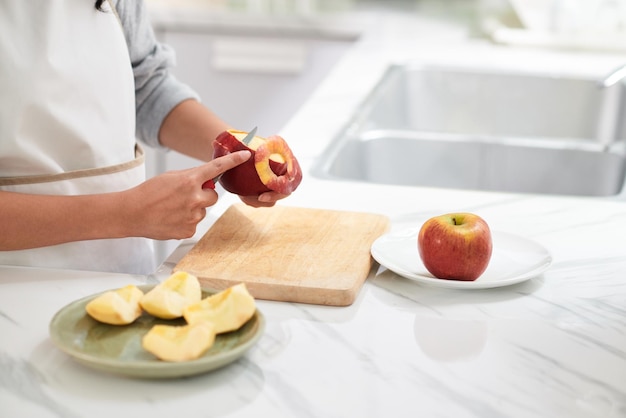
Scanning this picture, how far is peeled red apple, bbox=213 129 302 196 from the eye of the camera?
1.25m

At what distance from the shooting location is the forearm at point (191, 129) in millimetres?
1641

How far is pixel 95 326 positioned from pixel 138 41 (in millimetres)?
741

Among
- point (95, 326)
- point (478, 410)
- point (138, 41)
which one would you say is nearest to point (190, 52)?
point (138, 41)

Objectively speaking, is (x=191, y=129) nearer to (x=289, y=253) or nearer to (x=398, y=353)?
(x=289, y=253)

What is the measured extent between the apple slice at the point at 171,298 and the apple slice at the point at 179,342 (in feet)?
0.22

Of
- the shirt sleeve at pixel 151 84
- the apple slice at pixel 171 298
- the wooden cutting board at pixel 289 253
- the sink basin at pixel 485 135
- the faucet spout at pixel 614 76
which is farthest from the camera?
the sink basin at pixel 485 135

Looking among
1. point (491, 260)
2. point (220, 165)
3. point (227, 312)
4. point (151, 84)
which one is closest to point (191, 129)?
point (151, 84)

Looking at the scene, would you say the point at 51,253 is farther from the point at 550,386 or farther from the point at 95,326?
the point at 550,386

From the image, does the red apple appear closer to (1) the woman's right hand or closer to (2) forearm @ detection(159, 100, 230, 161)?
(1) the woman's right hand

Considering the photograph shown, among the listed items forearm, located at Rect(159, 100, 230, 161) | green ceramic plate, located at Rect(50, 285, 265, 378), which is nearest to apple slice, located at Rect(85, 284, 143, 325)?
green ceramic plate, located at Rect(50, 285, 265, 378)

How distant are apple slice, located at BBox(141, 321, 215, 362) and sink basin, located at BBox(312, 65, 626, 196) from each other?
29.6 inches

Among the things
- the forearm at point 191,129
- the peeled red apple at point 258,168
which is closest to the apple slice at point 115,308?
the peeled red apple at point 258,168

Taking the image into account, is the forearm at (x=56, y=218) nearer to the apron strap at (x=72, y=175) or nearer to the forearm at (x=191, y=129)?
the apron strap at (x=72, y=175)

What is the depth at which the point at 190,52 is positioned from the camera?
298cm
